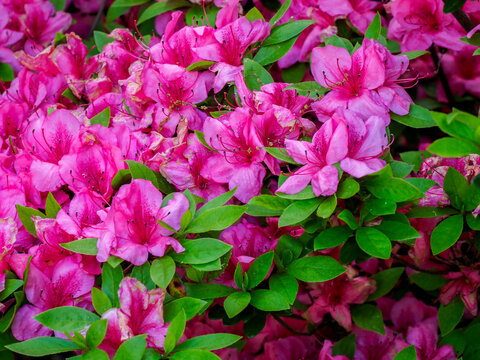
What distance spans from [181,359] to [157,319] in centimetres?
11

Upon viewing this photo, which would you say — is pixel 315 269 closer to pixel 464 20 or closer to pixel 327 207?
pixel 327 207

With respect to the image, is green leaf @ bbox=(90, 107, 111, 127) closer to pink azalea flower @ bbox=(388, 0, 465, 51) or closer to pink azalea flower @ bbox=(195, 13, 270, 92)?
pink azalea flower @ bbox=(195, 13, 270, 92)

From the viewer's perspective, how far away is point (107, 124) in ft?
5.50

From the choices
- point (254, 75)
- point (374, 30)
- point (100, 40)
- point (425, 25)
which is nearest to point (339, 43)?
point (374, 30)

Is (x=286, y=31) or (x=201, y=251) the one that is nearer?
(x=201, y=251)

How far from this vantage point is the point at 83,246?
137 centimetres

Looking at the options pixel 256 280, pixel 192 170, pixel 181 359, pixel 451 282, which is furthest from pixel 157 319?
pixel 451 282

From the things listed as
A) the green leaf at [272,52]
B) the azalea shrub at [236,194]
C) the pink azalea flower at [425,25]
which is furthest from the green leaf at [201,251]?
the pink azalea flower at [425,25]

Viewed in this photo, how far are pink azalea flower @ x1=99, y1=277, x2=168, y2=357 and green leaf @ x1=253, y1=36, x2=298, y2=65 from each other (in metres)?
0.67

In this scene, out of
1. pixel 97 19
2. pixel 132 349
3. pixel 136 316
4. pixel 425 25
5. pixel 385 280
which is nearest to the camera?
pixel 132 349

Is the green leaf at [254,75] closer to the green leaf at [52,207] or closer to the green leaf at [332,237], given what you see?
the green leaf at [332,237]

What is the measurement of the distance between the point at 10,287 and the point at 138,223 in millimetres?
298

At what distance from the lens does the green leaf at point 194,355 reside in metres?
1.24

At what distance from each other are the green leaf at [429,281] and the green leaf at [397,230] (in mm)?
441
